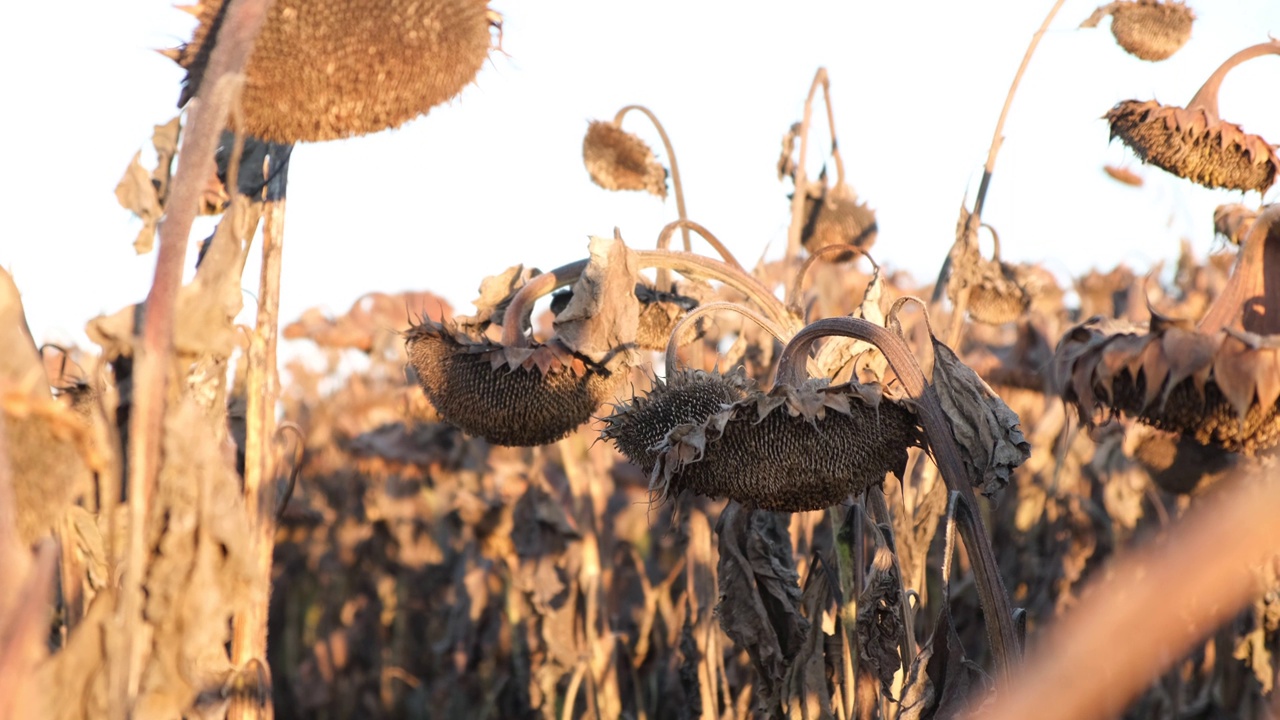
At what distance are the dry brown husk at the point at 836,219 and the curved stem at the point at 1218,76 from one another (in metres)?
1.69

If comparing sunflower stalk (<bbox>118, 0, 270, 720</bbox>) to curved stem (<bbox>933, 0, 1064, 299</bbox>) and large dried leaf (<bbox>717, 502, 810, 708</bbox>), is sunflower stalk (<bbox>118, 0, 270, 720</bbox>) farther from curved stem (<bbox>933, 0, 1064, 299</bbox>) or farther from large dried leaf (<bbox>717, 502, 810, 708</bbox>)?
curved stem (<bbox>933, 0, 1064, 299</bbox>)

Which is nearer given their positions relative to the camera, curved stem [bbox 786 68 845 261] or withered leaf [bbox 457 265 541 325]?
withered leaf [bbox 457 265 541 325]

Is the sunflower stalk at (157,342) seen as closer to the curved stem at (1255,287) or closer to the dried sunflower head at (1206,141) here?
the curved stem at (1255,287)

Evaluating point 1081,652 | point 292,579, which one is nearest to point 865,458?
point 1081,652

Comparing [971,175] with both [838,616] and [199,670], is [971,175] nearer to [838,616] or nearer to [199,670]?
[838,616]

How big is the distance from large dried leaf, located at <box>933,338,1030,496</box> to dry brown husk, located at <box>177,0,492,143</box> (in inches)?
41.3

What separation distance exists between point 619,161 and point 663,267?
5.59ft

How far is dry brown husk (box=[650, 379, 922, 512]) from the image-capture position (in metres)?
2.14

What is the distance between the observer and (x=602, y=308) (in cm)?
293

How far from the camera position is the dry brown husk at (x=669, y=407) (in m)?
2.48

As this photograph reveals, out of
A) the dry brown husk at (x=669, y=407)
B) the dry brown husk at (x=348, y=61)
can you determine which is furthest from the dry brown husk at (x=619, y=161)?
the dry brown husk at (x=348, y=61)

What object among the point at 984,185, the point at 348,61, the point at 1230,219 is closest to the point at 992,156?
the point at 984,185

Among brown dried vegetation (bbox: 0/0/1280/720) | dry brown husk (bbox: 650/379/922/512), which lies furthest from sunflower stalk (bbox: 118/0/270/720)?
dry brown husk (bbox: 650/379/922/512)

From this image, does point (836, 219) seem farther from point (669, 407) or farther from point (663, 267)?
point (669, 407)
